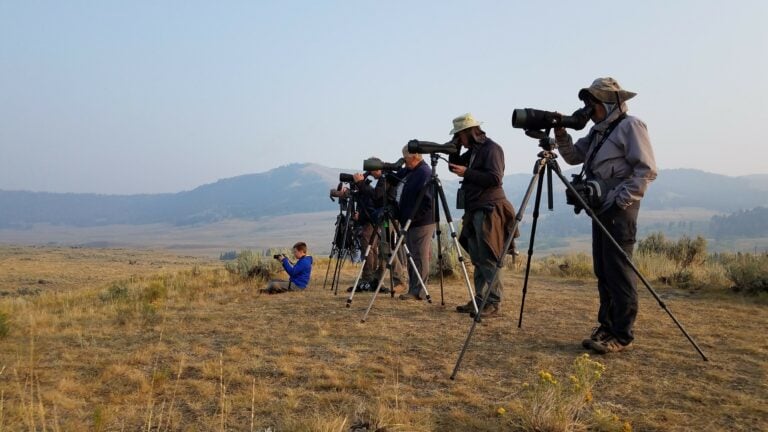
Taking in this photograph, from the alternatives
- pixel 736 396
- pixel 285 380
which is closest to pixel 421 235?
pixel 285 380

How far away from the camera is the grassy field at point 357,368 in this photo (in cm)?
298

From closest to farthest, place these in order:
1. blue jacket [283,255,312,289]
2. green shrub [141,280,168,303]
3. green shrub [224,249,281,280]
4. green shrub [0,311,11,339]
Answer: green shrub [0,311,11,339], green shrub [141,280,168,303], blue jacket [283,255,312,289], green shrub [224,249,281,280]

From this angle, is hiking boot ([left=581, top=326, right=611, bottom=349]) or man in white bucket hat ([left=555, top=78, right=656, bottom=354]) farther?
hiking boot ([left=581, top=326, right=611, bottom=349])

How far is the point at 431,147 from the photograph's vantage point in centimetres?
575

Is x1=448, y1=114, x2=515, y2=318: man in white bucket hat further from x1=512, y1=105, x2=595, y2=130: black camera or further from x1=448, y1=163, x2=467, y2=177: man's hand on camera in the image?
x1=512, y1=105, x2=595, y2=130: black camera

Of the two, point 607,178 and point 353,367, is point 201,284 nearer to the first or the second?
point 353,367

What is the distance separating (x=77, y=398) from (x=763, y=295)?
316 inches

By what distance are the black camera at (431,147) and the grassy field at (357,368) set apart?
72.3 inches

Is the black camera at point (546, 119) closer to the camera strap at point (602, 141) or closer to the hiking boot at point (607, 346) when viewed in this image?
the camera strap at point (602, 141)

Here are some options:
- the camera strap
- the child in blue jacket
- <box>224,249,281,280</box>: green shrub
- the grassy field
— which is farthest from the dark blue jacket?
<box>224,249,281,280</box>: green shrub

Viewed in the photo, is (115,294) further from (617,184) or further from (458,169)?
(617,184)

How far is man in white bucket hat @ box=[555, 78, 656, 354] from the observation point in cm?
405

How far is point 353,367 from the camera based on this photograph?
3.99 meters

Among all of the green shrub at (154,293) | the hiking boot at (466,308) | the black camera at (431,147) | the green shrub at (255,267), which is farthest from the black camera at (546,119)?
the green shrub at (255,267)
